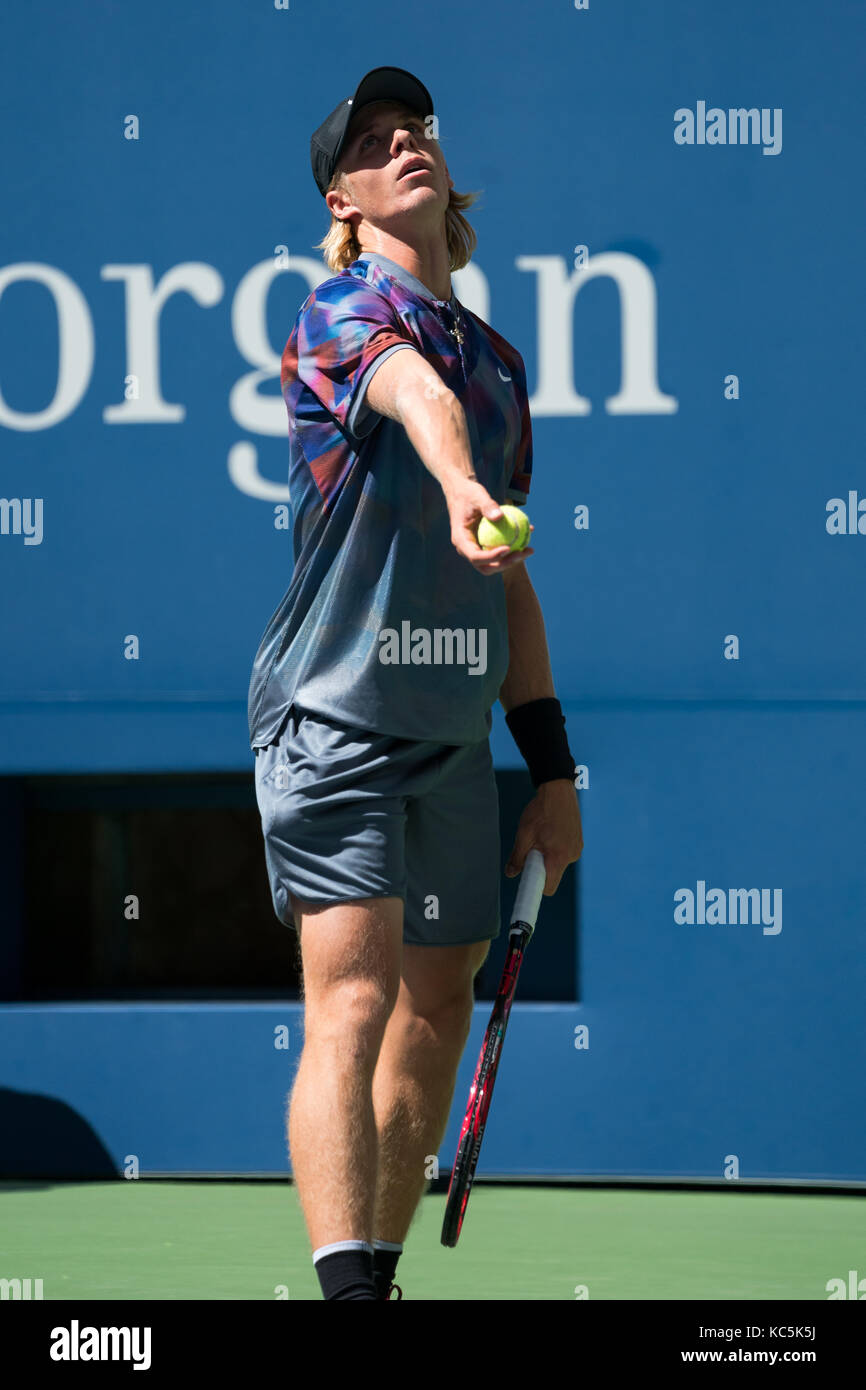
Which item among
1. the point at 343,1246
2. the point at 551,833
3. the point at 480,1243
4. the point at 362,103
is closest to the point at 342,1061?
the point at 343,1246

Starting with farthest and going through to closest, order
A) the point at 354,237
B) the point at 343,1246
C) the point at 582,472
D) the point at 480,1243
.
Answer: the point at 582,472, the point at 480,1243, the point at 354,237, the point at 343,1246

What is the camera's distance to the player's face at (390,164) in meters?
2.60

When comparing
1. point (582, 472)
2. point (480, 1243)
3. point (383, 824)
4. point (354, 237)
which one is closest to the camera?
point (383, 824)

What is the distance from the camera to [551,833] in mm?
2730

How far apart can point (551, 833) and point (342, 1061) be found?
56 centimetres

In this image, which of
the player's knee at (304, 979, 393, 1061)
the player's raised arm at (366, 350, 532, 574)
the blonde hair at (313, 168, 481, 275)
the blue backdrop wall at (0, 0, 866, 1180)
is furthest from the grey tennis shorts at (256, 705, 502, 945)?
the blue backdrop wall at (0, 0, 866, 1180)

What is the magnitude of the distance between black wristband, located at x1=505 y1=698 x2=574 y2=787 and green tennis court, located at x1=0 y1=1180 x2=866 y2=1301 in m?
0.96

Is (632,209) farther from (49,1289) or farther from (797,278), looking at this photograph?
(49,1289)

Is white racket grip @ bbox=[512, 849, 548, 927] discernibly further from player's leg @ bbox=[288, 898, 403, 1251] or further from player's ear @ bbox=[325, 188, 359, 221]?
player's ear @ bbox=[325, 188, 359, 221]

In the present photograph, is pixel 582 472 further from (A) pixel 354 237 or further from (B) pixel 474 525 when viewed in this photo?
(B) pixel 474 525

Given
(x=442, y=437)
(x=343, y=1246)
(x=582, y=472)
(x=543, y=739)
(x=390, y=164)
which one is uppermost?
(x=390, y=164)

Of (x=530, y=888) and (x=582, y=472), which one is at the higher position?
(x=582, y=472)

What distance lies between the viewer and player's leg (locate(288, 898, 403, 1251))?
7.55ft

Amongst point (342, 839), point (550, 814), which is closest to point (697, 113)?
point (550, 814)
